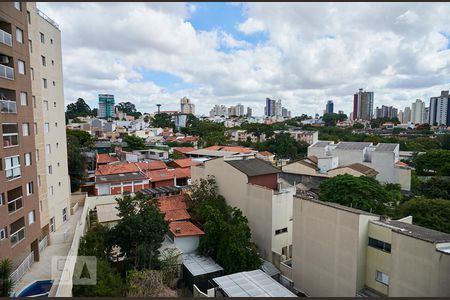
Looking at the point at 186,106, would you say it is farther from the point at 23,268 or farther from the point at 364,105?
the point at 23,268

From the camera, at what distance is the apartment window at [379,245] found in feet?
25.5

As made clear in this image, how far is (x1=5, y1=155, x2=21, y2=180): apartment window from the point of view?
7.15 m

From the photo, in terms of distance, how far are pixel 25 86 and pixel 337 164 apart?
73.6 ft

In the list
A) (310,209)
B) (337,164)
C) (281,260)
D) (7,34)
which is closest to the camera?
(7,34)

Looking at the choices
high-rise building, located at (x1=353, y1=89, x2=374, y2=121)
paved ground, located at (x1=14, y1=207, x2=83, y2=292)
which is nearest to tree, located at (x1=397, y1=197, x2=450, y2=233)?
paved ground, located at (x1=14, y1=207, x2=83, y2=292)

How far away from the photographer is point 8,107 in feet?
24.1

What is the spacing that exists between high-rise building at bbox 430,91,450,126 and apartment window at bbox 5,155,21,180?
83357mm

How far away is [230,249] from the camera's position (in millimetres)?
10125

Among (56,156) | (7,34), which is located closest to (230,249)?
(56,156)

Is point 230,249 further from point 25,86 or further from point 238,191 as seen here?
point 25,86

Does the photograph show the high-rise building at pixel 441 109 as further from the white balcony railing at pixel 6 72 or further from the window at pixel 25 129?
the white balcony railing at pixel 6 72

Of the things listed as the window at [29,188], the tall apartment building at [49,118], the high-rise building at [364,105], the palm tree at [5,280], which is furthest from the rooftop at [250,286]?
the high-rise building at [364,105]

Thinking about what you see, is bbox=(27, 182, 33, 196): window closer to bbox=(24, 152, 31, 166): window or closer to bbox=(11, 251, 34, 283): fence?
bbox=(24, 152, 31, 166): window

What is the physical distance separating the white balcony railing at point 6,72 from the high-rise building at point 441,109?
83.4 meters
